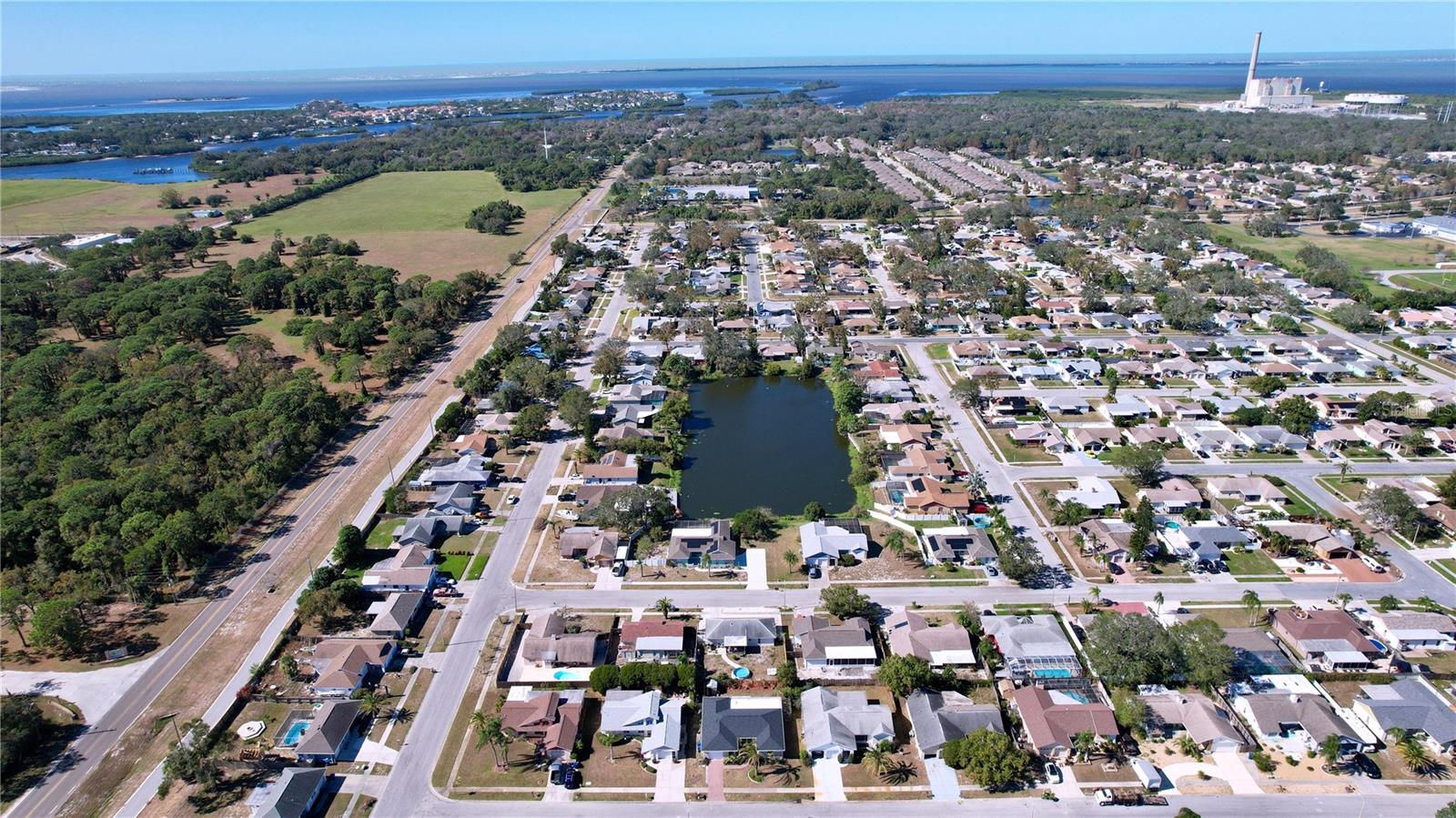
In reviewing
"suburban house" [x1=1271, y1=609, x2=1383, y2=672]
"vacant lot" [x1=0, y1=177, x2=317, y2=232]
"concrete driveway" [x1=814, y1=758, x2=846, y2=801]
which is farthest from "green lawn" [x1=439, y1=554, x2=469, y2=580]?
"vacant lot" [x1=0, y1=177, x2=317, y2=232]

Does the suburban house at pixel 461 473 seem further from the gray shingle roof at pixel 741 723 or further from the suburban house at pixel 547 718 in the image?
the gray shingle roof at pixel 741 723

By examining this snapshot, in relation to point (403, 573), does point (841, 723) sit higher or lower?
lower

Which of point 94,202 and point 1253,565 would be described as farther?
point 94,202

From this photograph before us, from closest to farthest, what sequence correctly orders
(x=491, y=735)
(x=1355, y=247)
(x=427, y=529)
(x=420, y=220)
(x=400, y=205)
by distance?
(x=491, y=735) < (x=427, y=529) < (x=1355, y=247) < (x=420, y=220) < (x=400, y=205)

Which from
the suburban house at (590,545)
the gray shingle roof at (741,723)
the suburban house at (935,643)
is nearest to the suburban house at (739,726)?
the gray shingle roof at (741,723)

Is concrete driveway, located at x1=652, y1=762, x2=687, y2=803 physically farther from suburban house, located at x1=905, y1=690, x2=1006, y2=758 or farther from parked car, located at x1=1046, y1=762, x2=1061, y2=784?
parked car, located at x1=1046, y1=762, x2=1061, y2=784

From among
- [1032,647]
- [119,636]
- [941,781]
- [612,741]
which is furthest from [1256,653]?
[119,636]

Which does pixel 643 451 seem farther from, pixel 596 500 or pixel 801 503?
pixel 801 503

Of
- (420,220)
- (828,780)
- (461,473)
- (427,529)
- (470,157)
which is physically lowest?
(828,780)

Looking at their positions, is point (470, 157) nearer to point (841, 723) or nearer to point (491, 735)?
point (491, 735)
